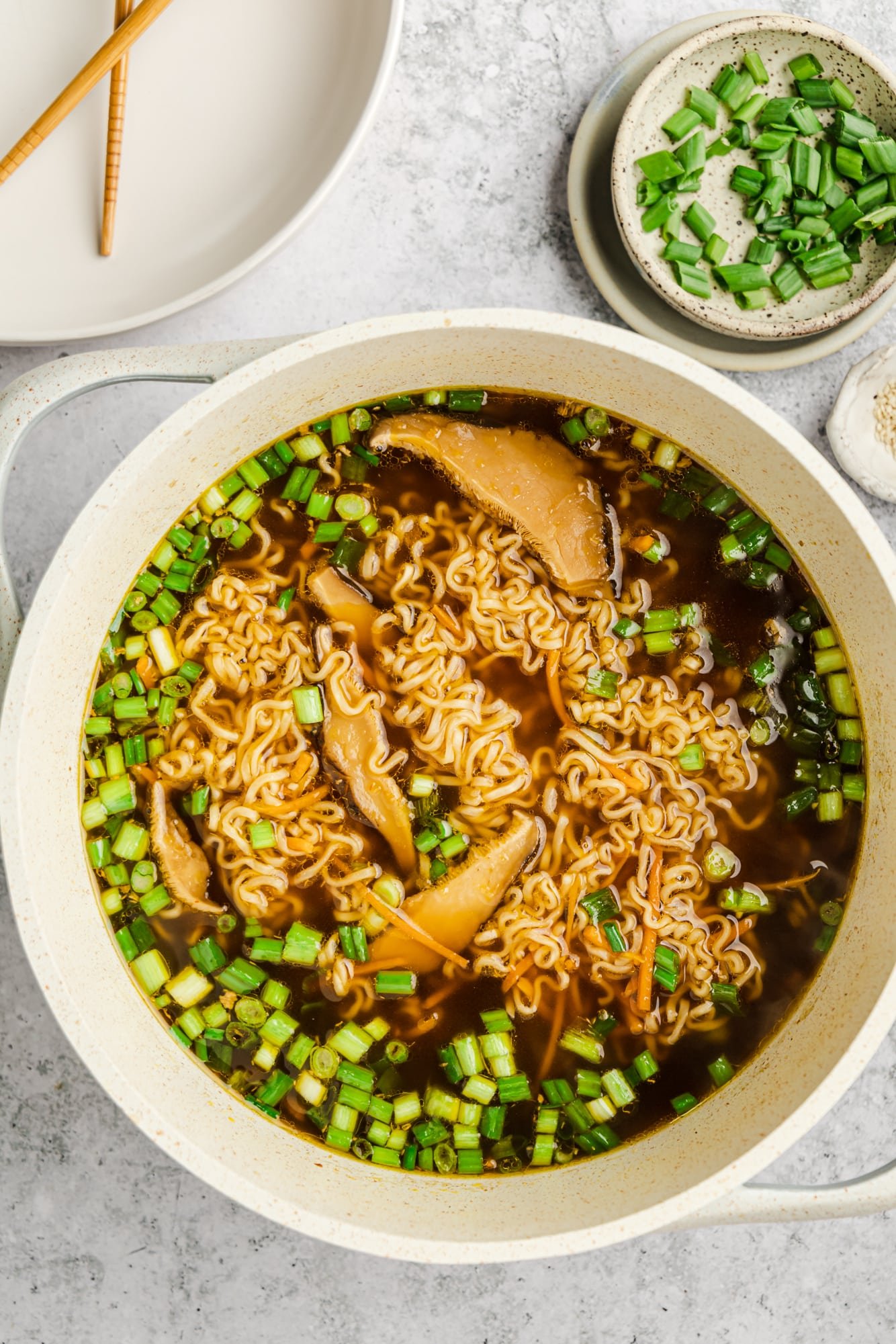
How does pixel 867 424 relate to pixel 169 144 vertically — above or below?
below

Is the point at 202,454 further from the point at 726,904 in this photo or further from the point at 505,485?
the point at 726,904

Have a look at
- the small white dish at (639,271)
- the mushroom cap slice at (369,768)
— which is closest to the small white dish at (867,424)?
the small white dish at (639,271)

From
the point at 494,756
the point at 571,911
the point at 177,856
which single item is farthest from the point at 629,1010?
the point at 177,856

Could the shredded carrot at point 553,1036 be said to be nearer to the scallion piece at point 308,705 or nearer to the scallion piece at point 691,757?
the scallion piece at point 691,757

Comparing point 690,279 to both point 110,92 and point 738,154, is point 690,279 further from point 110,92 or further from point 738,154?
point 110,92

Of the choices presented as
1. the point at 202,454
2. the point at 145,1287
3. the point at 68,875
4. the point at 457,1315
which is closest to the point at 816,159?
the point at 202,454

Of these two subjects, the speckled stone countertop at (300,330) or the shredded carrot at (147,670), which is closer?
the shredded carrot at (147,670)
